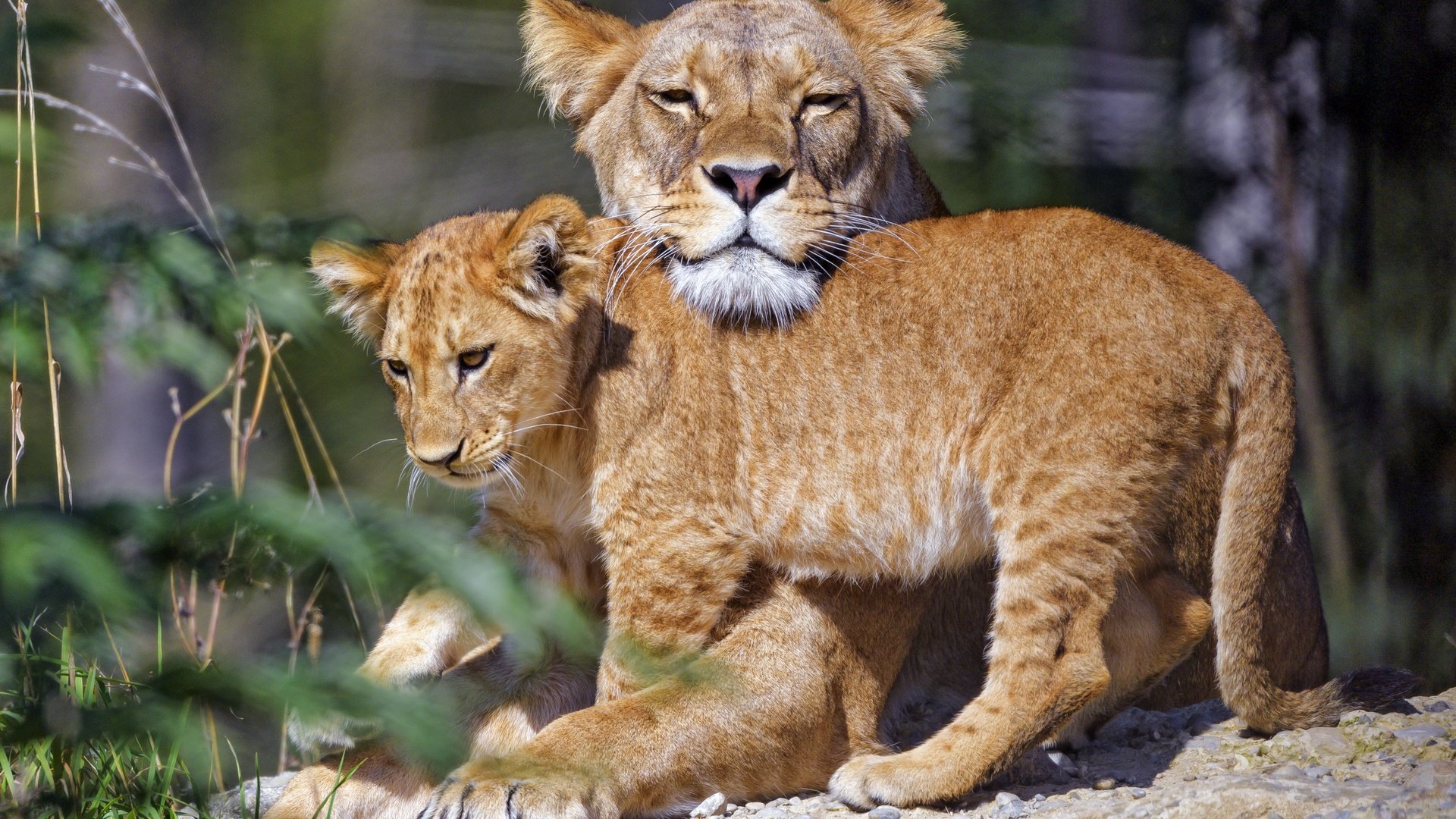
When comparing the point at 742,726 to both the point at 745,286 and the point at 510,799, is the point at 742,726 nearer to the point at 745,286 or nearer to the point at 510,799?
the point at 510,799

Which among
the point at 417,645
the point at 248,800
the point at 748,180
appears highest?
the point at 748,180

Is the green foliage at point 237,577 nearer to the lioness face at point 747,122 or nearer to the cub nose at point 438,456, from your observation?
the cub nose at point 438,456

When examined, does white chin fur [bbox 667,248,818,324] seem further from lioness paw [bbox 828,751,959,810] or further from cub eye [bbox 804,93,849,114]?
lioness paw [bbox 828,751,959,810]

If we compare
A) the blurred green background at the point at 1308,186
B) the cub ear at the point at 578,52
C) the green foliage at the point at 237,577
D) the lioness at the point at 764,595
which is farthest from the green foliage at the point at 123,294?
the blurred green background at the point at 1308,186

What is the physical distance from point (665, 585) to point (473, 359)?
783 millimetres

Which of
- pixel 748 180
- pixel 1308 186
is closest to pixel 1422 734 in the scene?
pixel 748 180

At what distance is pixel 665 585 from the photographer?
3633mm

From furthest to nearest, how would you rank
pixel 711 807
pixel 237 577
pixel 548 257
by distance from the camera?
pixel 548 257
pixel 711 807
pixel 237 577

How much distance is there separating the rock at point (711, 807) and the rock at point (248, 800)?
3.51 ft

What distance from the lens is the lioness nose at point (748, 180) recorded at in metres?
3.97

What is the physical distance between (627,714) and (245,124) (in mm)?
11590

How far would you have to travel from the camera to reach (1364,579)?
6789 millimetres

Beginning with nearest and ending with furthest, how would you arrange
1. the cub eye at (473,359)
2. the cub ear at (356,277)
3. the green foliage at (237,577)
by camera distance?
1. the green foliage at (237,577)
2. the cub eye at (473,359)
3. the cub ear at (356,277)

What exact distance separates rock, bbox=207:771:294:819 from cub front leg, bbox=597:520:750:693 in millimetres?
928
